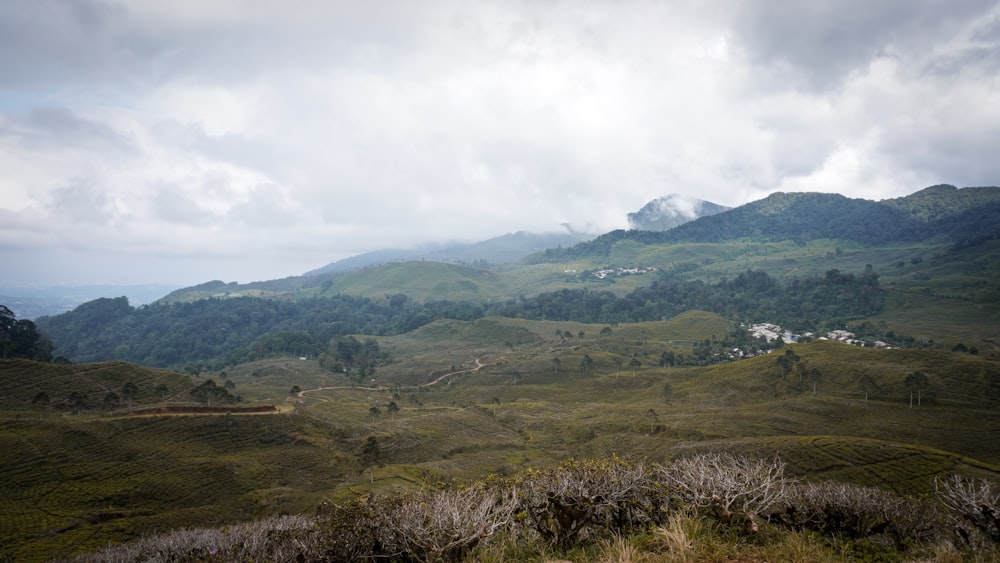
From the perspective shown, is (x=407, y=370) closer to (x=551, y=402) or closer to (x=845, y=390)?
(x=551, y=402)

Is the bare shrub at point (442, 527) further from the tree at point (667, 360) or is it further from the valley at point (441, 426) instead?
the tree at point (667, 360)

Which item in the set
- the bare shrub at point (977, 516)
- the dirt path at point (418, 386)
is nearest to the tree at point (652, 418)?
the bare shrub at point (977, 516)

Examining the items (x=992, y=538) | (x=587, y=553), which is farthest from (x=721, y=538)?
(x=992, y=538)

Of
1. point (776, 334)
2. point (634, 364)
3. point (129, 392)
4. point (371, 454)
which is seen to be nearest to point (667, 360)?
point (634, 364)

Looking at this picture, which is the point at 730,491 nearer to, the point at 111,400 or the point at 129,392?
the point at 111,400

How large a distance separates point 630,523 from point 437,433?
78.1 meters

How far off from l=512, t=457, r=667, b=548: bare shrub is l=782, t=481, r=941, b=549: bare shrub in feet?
16.2

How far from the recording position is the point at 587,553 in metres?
12.9

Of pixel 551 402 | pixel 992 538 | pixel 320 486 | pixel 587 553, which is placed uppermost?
pixel 587 553

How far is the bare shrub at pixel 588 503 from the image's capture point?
13875 mm

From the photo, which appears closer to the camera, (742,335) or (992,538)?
(992,538)

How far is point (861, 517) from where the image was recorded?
16.7 m

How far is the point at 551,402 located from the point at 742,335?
10031 cm

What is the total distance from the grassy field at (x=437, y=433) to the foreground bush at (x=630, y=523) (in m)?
14.0
